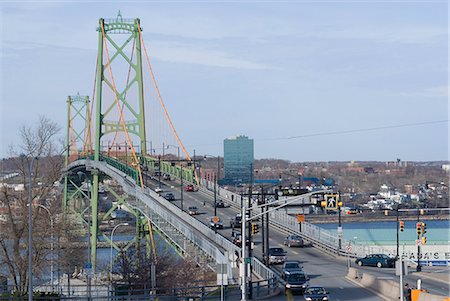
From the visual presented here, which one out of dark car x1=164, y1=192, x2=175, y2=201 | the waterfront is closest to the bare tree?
dark car x1=164, y1=192, x2=175, y2=201

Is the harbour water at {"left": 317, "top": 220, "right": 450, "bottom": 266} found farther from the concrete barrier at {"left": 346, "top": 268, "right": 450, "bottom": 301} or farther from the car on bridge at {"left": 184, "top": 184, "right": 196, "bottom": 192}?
the car on bridge at {"left": 184, "top": 184, "right": 196, "bottom": 192}

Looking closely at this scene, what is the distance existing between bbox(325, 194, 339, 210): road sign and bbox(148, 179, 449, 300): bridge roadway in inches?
199

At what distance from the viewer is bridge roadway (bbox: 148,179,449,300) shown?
47406mm

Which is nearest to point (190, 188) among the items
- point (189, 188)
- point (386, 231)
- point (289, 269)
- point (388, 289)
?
point (189, 188)

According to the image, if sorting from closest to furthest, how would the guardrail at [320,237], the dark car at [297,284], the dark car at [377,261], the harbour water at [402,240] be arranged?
the dark car at [297,284]
the dark car at [377,261]
the guardrail at [320,237]
the harbour water at [402,240]

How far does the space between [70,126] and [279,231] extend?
76834mm

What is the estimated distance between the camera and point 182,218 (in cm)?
7956

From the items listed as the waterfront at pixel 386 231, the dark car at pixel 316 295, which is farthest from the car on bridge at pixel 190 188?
the dark car at pixel 316 295

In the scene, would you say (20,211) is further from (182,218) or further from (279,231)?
(279,231)

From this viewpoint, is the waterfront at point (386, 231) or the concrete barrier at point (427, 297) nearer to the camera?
the concrete barrier at point (427, 297)

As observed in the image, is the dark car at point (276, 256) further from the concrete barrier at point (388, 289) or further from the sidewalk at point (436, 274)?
the concrete barrier at point (388, 289)

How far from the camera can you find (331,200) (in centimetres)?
4159

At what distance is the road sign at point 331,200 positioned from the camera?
41.2m

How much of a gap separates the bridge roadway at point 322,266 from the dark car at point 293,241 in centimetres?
56
